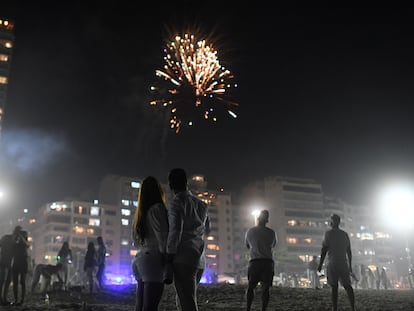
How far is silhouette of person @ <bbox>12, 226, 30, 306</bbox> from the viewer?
40.9ft

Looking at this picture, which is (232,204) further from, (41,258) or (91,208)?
(41,258)

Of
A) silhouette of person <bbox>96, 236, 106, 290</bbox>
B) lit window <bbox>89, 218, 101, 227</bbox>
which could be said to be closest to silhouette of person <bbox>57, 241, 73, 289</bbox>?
silhouette of person <bbox>96, 236, 106, 290</bbox>

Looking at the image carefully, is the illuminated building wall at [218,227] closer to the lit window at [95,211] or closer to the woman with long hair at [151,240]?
the lit window at [95,211]

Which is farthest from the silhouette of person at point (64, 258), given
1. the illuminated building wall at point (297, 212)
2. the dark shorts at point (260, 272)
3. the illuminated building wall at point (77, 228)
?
the illuminated building wall at point (297, 212)

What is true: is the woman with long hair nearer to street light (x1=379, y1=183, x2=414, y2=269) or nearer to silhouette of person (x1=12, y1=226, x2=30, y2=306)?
silhouette of person (x1=12, y1=226, x2=30, y2=306)

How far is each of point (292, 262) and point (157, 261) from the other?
10511 cm

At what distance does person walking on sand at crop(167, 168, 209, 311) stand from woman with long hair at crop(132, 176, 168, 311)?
0.11 m

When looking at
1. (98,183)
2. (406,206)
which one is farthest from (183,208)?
(98,183)

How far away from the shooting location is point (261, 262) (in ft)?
30.3

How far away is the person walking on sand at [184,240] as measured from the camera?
543 centimetres

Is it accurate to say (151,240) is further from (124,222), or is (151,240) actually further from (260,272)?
(124,222)

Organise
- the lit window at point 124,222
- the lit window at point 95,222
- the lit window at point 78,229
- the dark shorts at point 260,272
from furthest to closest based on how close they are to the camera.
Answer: the lit window at point 124,222 < the lit window at point 95,222 < the lit window at point 78,229 < the dark shorts at point 260,272

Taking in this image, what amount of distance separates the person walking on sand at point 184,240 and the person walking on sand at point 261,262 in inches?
142

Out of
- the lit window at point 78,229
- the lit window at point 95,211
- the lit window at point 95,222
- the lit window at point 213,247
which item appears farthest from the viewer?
the lit window at point 213,247
